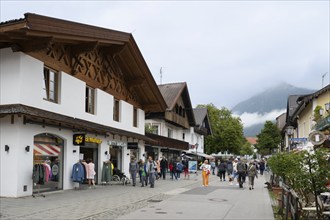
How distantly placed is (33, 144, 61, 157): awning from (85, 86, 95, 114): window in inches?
146

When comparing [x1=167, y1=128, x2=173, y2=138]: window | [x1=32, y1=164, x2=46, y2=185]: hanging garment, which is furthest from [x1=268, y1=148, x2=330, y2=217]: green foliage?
[x1=167, y1=128, x2=173, y2=138]: window

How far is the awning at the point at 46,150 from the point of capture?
1656 centimetres

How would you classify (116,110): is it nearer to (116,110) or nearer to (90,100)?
(116,110)

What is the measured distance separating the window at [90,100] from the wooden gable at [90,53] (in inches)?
12.8

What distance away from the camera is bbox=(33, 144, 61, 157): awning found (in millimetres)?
16562

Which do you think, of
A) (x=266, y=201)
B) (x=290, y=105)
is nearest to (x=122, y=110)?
(x=266, y=201)

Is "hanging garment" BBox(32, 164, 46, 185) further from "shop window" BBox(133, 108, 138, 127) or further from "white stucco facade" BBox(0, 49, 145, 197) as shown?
"shop window" BBox(133, 108, 138, 127)

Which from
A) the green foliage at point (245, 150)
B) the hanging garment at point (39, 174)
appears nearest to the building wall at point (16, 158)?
the hanging garment at point (39, 174)

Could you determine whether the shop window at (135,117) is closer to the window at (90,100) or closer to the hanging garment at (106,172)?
the hanging garment at (106,172)

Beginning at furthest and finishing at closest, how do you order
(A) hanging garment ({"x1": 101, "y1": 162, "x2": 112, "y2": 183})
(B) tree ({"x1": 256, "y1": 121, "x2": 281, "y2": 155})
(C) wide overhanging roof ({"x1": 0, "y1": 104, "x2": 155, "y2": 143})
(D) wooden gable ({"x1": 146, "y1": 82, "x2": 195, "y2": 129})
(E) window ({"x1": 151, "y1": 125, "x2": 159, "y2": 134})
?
(B) tree ({"x1": 256, "y1": 121, "x2": 281, "y2": 155}), (E) window ({"x1": 151, "y1": 125, "x2": 159, "y2": 134}), (D) wooden gable ({"x1": 146, "y1": 82, "x2": 195, "y2": 129}), (A) hanging garment ({"x1": 101, "y1": 162, "x2": 112, "y2": 183}), (C) wide overhanging roof ({"x1": 0, "y1": 104, "x2": 155, "y2": 143})

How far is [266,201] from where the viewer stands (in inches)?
637

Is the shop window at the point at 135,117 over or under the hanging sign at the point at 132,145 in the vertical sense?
over

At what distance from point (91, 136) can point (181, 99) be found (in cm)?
2343

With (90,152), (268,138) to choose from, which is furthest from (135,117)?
(268,138)
